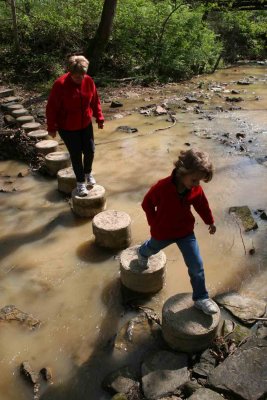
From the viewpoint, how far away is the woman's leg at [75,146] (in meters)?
4.71

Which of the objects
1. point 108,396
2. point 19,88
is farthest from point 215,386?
point 19,88

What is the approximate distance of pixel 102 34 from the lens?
11.5m

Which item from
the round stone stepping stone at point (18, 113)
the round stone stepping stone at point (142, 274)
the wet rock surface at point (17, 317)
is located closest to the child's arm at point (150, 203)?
the round stone stepping stone at point (142, 274)

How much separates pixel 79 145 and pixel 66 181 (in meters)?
0.95

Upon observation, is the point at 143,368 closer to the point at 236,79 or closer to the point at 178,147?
the point at 178,147

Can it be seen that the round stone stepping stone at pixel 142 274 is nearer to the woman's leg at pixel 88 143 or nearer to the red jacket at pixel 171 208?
the red jacket at pixel 171 208

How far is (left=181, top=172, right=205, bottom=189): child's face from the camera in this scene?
2772 mm

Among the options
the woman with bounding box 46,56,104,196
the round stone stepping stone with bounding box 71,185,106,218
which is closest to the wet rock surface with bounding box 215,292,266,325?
the round stone stepping stone with bounding box 71,185,106,218

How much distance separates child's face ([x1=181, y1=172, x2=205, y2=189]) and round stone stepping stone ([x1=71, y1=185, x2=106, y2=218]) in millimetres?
2289

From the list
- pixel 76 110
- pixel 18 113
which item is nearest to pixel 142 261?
pixel 76 110

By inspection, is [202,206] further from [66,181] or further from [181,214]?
[66,181]

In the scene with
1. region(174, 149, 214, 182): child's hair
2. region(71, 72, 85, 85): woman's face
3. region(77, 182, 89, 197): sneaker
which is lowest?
region(77, 182, 89, 197): sneaker

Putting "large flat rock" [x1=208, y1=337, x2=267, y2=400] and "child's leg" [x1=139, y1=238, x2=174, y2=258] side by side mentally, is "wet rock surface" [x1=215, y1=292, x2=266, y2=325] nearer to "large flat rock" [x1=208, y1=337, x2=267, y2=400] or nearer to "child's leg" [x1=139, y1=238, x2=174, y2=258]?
"large flat rock" [x1=208, y1=337, x2=267, y2=400]

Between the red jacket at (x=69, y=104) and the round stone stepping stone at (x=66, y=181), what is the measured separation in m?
1.08
